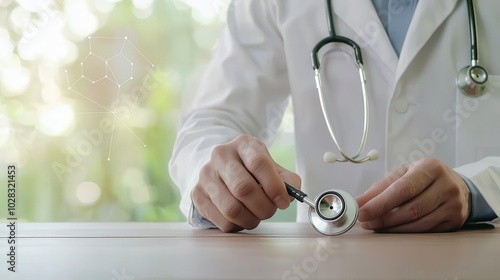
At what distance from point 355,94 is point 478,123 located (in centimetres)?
21

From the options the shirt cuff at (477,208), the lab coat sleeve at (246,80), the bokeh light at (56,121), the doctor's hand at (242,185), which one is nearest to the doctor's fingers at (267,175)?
the doctor's hand at (242,185)

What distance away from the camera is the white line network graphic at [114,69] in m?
2.26

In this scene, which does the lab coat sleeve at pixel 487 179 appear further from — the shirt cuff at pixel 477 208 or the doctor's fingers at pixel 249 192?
the doctor's fingers at pixel 249 192

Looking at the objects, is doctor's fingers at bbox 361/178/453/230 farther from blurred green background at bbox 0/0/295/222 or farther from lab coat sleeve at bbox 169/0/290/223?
blurred green background at bbox 0/0/295/222

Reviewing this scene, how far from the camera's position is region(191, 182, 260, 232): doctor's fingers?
717 mm

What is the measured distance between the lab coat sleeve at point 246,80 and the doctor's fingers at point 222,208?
0.31 m

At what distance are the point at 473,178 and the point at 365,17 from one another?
0.39 m

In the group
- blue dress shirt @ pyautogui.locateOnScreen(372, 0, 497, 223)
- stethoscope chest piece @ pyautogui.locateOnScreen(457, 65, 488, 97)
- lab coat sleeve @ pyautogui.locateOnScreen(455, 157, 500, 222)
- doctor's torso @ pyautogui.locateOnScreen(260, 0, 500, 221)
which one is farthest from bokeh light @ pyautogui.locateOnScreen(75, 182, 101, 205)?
lab coat sleeve @ pyautogui.locateOnScreen(455, 157, 500, 222)

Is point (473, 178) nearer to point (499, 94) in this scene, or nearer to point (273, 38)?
point (499, 94)

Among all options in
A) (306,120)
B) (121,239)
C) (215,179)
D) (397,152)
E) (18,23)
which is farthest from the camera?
(18,23)

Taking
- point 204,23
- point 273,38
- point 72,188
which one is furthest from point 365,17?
point 72,188

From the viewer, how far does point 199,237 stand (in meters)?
0.66

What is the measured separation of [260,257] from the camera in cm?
46

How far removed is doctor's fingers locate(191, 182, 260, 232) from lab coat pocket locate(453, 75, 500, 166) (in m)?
0.46
